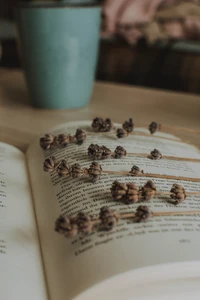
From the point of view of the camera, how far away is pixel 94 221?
313mm

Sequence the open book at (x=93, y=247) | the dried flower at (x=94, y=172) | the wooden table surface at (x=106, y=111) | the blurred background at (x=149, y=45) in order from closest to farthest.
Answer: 1. the open book at (x=93, y=247)
2. the dried flower at (x=94, y=172)
3. the wooden table surface at (x=106, y=111)
4. the blurred background at (x=149, y=45)

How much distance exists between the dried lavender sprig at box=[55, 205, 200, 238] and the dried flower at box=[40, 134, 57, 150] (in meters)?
0.17

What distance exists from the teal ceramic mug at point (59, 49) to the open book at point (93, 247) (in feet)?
0.95

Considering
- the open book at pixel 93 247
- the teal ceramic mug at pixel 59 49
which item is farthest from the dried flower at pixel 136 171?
the teal ceramic mug at pixel 59 49

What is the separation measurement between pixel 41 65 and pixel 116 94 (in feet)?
0.56

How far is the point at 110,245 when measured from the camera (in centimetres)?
30

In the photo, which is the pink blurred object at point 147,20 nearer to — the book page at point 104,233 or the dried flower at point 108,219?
the book page at point 104,233

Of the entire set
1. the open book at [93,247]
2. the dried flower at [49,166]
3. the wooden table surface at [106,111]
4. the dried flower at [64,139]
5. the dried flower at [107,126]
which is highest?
the wooden table surface at [106,111]

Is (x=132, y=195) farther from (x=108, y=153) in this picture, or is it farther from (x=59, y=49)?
(x=59, y=49)

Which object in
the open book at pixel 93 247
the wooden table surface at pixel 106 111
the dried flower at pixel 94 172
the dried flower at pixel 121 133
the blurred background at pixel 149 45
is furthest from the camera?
the blurred background at pixel 149 45

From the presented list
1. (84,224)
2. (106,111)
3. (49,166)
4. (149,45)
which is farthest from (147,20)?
(84,224)

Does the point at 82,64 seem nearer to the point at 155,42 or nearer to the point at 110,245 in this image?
the point at 110,245

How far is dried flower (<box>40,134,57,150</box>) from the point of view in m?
0.48

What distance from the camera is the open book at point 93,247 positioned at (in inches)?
11.2
